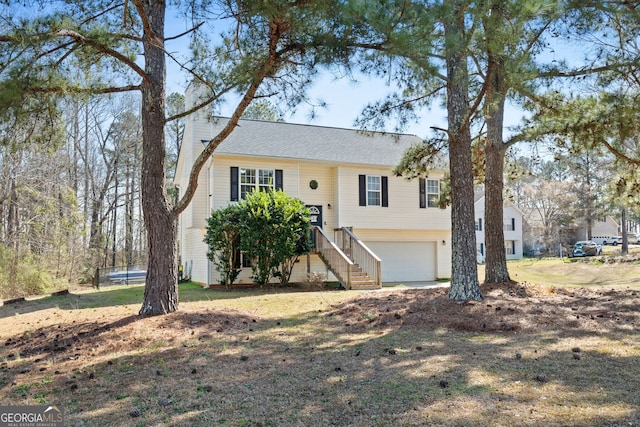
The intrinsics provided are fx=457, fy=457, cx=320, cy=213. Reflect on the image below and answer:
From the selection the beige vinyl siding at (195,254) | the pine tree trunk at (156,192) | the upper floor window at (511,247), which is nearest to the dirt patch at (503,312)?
the pine tree trunk at (156,192)

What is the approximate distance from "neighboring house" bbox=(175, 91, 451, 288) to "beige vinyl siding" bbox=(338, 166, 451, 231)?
1.6 inches

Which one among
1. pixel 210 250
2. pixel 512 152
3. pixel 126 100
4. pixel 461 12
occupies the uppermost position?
pixel 126 100

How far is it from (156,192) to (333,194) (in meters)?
11.0

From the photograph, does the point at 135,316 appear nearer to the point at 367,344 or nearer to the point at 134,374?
the point at 134,374

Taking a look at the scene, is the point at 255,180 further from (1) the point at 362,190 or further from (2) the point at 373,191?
(2) the point at 373,191

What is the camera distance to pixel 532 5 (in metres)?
6.31

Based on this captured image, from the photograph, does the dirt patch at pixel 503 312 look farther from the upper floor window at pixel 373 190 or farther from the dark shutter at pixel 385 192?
the dark shutter at pixel 385 192

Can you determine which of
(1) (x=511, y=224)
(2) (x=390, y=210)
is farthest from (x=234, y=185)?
(1) (x=511, y=224)

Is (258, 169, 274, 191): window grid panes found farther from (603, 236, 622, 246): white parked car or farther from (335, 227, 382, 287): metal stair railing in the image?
(603, 236, 622, 246): white parked car

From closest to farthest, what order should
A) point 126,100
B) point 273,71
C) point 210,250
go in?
point 273,71, point 210,250, point 126,100

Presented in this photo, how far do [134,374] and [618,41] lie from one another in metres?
9.85

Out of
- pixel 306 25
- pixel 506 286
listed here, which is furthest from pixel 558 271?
pixel 306 25

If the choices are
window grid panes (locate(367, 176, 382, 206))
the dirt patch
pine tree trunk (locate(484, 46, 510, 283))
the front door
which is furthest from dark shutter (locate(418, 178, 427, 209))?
Result: the dirt patch

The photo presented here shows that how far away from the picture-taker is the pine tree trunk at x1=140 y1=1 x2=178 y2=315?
297 inches
